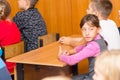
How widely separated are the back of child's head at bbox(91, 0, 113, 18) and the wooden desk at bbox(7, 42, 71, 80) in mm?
515

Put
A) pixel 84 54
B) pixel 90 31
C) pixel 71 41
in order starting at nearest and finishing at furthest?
pixel 84 54
pixel 90 31
pixel 71 41

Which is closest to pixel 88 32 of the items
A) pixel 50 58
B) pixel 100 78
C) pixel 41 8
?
pixel 50 58

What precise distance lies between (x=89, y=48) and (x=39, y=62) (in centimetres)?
46

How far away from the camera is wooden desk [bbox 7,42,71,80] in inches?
106

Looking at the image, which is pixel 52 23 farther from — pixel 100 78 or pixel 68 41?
pixel 100 78

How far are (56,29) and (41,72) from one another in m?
1.53

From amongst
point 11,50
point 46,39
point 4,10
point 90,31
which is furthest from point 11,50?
point 90,31

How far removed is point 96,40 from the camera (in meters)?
2.77

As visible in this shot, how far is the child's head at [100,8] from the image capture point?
3273 mm

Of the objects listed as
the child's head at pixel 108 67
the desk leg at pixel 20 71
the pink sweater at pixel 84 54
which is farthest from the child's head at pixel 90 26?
the child's head at pixel 108 67

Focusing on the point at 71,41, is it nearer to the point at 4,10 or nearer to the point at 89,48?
the point at 89,48

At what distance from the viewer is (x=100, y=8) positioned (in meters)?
3.29

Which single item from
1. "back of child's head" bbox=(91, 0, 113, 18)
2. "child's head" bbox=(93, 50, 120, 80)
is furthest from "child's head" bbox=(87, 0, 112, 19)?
"child's head" bbox=(93, 50, 120, 80)

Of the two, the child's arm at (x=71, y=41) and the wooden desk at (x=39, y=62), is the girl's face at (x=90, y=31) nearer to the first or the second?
the wooden desk at (x=39, y=62)
